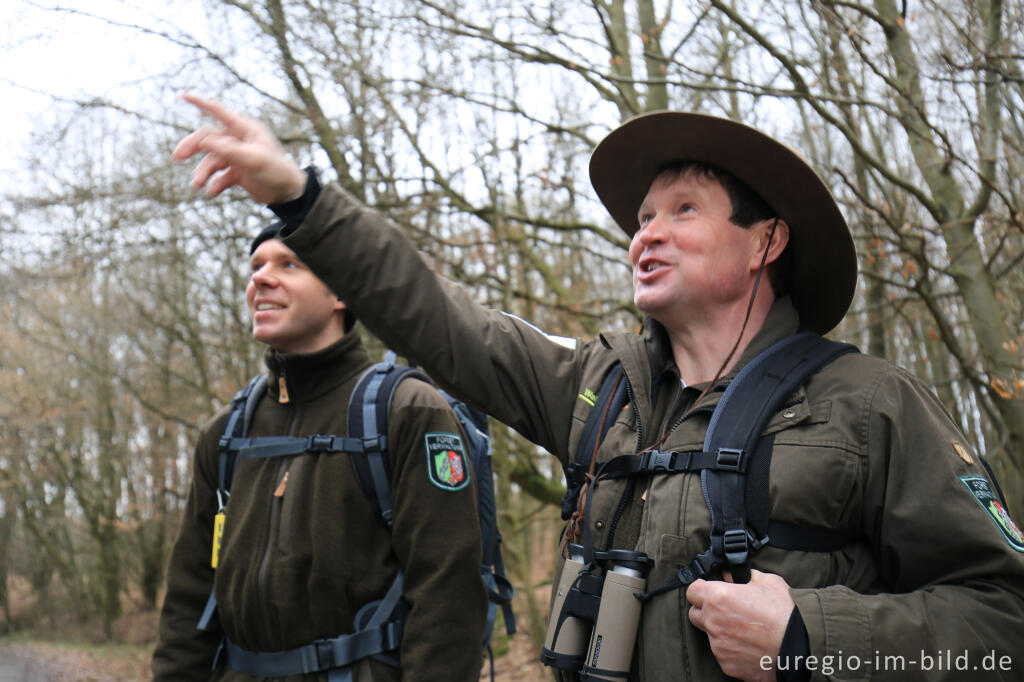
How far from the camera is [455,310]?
2176 mm

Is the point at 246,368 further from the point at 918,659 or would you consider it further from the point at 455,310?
the point at 918,659

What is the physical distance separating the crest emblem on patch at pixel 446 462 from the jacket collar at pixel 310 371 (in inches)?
19.9

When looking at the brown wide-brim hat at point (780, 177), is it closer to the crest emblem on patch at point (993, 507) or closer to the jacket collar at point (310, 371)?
the crest emblem on patch at point (993, 507)

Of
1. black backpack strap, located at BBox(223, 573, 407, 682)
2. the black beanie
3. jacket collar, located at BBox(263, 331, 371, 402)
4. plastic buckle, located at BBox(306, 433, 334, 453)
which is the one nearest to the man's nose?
the black beanie

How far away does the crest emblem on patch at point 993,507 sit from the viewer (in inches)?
71.6

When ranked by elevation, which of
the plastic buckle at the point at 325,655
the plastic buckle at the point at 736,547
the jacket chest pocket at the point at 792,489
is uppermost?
the jacket chest pocket at the point at 792,489

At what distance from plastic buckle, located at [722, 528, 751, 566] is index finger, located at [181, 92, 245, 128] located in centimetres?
139

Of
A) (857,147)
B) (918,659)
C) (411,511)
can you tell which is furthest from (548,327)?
(918,659)

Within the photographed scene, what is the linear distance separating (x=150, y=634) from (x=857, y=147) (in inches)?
658

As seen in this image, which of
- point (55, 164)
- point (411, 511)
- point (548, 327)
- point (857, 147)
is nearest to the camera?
point (411, 511)

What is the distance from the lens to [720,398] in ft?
6.52

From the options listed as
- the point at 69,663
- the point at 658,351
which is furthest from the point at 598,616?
the point at 69,663

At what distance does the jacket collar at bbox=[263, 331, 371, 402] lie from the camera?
325 cm

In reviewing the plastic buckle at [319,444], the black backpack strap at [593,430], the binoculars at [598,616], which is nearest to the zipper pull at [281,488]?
the plastic buckle at [319,444]
